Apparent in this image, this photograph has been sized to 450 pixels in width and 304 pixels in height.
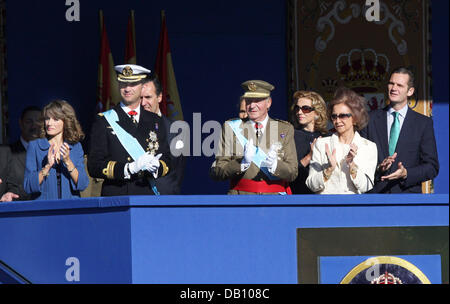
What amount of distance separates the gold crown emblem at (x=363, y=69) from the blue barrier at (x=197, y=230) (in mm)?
3981

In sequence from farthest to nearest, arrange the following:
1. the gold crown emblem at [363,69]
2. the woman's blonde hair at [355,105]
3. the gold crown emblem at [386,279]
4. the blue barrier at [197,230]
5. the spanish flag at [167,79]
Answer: the gold crown emblem at [363,69] < the spanish flag at [167,79] < the woman's blonde hair at [355,105] < the gold crown emblem at [386,279] < the blue barrier at [197,230]

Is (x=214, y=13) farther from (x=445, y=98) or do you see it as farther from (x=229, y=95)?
(x=445, y=98)

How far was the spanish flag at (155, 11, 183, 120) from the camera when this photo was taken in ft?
29.9

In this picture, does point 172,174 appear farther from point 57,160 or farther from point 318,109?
point 318,109

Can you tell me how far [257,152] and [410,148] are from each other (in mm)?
1436

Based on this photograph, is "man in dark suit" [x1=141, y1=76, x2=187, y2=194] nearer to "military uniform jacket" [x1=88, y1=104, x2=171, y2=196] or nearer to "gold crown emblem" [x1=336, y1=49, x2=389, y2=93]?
"military uniform jacket" [x1=88, y1=104, x2=171, y2=196]

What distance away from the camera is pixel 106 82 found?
9016 millimetres

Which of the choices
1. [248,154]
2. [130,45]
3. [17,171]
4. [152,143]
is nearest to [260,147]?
[248,154]

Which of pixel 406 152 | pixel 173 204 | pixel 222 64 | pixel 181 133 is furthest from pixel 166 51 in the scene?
pixel 173 204

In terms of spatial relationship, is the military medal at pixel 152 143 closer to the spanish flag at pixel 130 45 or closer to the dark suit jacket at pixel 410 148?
the dark suit jacket at pixel 410 148

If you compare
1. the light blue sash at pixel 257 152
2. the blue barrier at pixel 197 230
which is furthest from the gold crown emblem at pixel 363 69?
the blue barrier at pixel 197 230

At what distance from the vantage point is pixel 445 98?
10.1 metres

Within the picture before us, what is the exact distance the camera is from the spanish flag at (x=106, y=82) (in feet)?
29.4
